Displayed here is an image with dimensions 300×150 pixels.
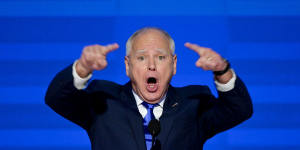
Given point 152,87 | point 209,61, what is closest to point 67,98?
point 152,87

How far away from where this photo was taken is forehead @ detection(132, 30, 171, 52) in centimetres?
134

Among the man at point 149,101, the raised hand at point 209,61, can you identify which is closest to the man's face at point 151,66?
the man at point 149,101

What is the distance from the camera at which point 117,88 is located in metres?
1.38

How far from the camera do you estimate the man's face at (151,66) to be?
1.33m

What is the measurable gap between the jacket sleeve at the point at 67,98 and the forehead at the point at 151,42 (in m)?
0.26

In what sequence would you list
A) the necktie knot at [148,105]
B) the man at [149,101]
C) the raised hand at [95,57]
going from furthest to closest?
1. the necktie knot at [148,105]
2. the man at [149,101]
3. the raised hand at [95,57]

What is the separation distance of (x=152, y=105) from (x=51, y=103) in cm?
34

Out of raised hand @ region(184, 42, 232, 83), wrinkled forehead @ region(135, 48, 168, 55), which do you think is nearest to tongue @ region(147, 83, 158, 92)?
wrinkled forehead @ region(135, 48, 168, 55)

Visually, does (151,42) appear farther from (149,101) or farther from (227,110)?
(227,110)

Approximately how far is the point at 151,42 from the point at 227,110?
1.17ft

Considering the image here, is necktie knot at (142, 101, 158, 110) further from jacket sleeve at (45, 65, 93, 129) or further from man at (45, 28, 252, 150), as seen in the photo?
jacket sleeve at (45, 65, 93, 129)

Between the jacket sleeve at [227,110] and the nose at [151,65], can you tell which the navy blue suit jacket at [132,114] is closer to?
the jacket sleeve at [227,110]

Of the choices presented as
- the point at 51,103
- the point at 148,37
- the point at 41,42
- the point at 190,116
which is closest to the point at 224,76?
the point at 190,116

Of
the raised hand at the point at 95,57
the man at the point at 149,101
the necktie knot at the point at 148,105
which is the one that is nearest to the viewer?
the raised hand at the point at 95,57
